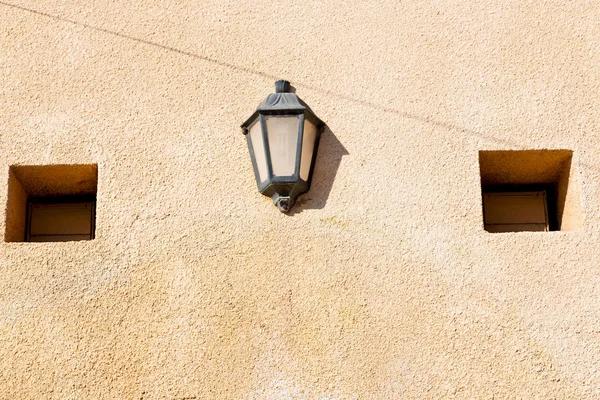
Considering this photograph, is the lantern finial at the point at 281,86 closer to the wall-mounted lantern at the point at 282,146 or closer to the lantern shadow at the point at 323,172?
the wall-mounted lantern at the point at 282,146

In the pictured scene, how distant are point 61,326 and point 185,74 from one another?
1.48m

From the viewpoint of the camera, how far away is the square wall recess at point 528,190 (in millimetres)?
4621

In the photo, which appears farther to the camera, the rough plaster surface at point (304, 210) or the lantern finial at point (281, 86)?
the lantern finial at point (281, 86)

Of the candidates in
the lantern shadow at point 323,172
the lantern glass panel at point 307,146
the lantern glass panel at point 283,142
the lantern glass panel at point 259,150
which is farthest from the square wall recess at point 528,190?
the lantern glass panel at point 259,150

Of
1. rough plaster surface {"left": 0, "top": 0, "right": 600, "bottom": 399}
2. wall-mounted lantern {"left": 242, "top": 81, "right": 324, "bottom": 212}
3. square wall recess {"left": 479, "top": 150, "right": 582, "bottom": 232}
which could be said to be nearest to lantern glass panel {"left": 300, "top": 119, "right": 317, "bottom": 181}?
wall-mounted lantern {"left": 242, "top": 81, "right": 324, "bottom": 212}

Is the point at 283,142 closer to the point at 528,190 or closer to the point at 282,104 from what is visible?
the point at 282,104

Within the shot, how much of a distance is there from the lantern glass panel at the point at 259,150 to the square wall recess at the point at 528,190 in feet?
3.76

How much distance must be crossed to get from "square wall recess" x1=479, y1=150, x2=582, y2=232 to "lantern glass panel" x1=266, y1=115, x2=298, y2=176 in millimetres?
1006

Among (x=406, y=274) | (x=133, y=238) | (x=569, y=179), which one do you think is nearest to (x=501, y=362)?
(x=406, y=274)

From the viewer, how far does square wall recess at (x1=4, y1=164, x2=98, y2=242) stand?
15.3ft

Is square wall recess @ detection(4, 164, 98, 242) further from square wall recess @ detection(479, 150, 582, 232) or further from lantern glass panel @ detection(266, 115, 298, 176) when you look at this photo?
square wall recess @ detection(479, 150, 582, 232)

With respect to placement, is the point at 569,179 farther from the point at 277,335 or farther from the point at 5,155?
the point at 5,155

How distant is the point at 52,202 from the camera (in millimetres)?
4918

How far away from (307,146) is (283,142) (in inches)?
5.7
